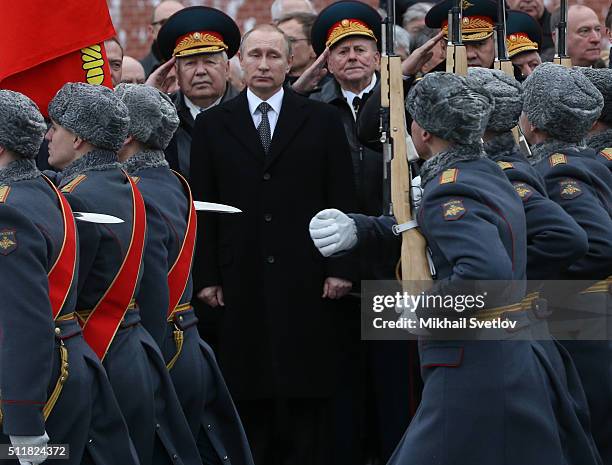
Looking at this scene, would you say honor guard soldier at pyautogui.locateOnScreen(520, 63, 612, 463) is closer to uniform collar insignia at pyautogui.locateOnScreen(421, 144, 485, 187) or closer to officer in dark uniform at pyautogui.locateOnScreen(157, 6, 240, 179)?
uniform collar insignia at pyautogui.locateOnScreen(421, 144, 485, 187)

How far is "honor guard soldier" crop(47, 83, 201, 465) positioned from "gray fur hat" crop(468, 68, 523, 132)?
57.7 inches

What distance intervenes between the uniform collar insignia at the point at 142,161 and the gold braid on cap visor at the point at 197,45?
1814 mm

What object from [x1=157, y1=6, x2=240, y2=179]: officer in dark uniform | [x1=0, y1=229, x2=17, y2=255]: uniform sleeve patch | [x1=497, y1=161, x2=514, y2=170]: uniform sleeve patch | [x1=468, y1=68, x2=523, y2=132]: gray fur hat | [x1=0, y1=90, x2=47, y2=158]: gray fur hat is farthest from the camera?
[x1=157, y1=6, x2=240, y2=179]: officer in dark uniform

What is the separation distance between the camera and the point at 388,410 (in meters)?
8.03

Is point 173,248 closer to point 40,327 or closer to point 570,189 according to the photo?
point 40,327

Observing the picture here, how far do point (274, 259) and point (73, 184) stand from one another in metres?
1.94

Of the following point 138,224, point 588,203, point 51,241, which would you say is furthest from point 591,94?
point 51,241

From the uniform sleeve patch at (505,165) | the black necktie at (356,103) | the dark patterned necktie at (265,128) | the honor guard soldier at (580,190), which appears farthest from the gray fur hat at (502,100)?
the black necktie at (356,103)

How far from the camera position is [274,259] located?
786 centimetres

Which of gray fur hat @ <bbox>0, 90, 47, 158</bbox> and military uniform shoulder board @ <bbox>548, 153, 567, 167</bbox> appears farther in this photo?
military uniform shoulder board @ <bbox>548, 153, 567, 167</bbox>

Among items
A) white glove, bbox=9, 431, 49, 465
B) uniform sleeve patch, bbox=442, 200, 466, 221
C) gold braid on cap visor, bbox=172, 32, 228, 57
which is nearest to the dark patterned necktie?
gold braid on cap visor, bbox=172, 32, 228, 57

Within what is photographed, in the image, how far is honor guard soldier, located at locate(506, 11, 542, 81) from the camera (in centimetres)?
895

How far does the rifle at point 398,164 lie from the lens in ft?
18.7

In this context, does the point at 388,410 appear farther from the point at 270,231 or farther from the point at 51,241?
the point at 51,241
